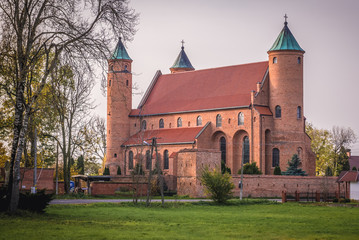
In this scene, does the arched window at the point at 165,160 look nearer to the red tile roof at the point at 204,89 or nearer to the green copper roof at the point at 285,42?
the red tile roof at the point at 204,89

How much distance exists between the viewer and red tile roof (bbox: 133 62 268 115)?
69.2 m

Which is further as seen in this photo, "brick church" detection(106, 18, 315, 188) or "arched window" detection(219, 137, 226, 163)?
"arched window" detection(219, 137, 226, 163)

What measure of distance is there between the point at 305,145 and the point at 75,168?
30.0 m

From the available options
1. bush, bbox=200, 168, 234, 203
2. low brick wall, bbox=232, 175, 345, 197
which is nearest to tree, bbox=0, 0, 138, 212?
bush, bbox=200, 168, 234, 203

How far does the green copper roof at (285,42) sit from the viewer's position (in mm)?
65000

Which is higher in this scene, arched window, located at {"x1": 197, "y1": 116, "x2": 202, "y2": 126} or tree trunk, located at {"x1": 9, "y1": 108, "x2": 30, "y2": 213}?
arched window, located at {"x1": 197, "y1": 116, "x2": 202, "y2": 126}

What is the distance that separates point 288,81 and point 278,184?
12252 millimetres

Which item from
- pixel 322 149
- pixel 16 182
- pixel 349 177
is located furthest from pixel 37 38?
pixel 322 149

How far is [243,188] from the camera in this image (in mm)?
57938

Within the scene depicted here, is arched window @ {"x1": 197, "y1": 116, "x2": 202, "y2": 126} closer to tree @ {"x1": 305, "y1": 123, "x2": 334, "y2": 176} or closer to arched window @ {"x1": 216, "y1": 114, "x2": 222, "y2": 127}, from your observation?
arched window @ {"x1": 216, "y1": 114, "x2": 222, "y2": 127}

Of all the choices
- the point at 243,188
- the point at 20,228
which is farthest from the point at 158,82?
the point at 20,228

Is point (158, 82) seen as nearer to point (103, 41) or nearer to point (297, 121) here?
point (297, 121)

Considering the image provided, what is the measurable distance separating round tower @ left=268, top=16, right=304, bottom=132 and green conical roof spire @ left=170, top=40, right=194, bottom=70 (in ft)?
74.9

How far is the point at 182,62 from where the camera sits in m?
87.0
